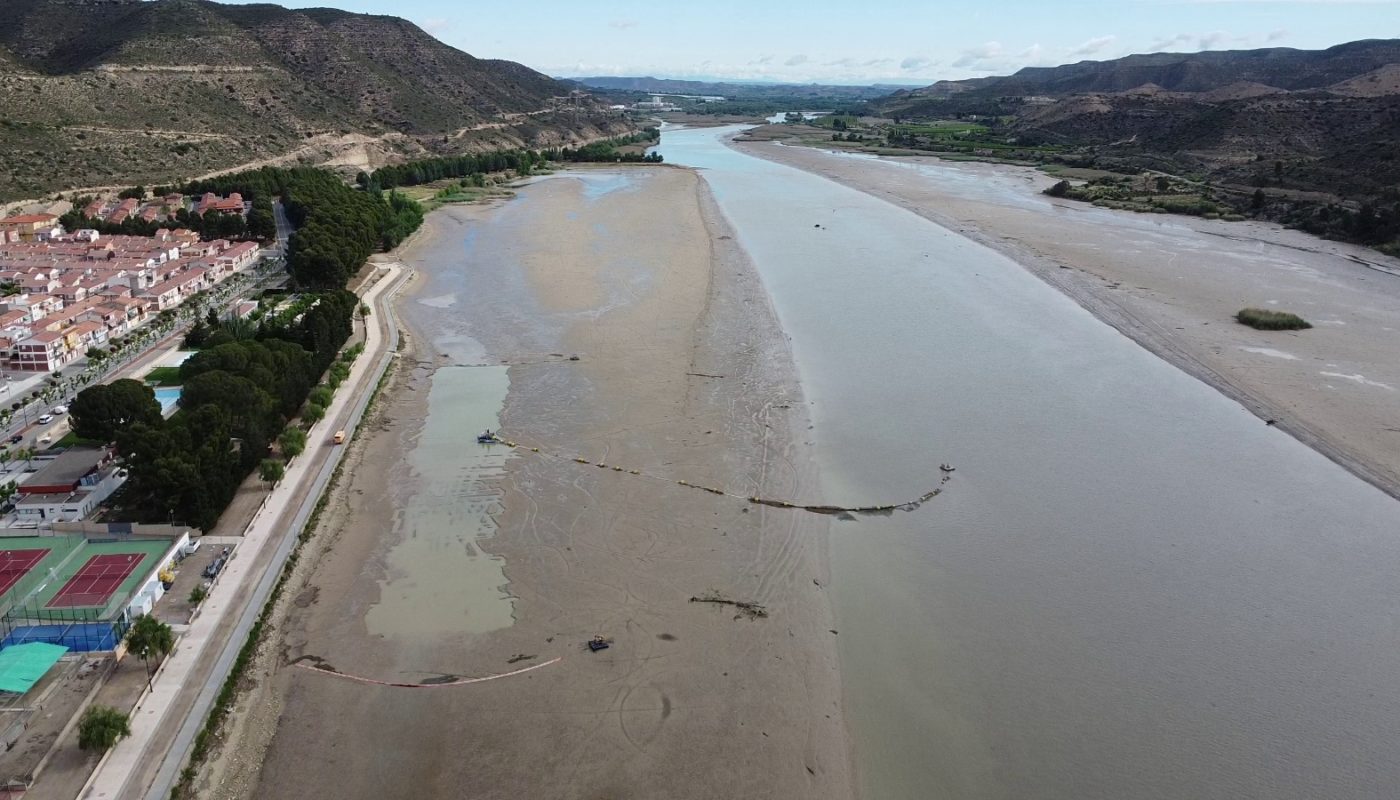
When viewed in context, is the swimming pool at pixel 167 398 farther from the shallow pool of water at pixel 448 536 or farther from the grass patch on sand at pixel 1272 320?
the grass patch on sand at pixel 1272 320

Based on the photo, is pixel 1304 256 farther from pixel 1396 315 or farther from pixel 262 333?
pixel 262 333

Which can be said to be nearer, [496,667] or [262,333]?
[496,667]

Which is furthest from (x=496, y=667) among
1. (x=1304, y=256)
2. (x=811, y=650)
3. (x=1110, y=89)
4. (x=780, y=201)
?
(x=1110, y=89)

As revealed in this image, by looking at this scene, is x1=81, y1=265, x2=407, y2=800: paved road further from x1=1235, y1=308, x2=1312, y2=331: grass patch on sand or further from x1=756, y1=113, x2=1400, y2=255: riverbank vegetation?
x1=756, y1=113, x2=1400, y2=255: riverbank vegetation

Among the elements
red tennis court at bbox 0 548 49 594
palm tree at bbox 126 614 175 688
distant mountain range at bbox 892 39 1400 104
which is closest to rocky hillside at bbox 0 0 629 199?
red tennis court at bbox 0 548 49 594

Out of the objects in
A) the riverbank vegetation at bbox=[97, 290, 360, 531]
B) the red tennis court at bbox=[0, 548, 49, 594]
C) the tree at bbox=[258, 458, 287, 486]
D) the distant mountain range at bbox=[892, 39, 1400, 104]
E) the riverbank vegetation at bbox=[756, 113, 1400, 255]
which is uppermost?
the distant mountain range at bbox=[892, 39, 1400, 104]
